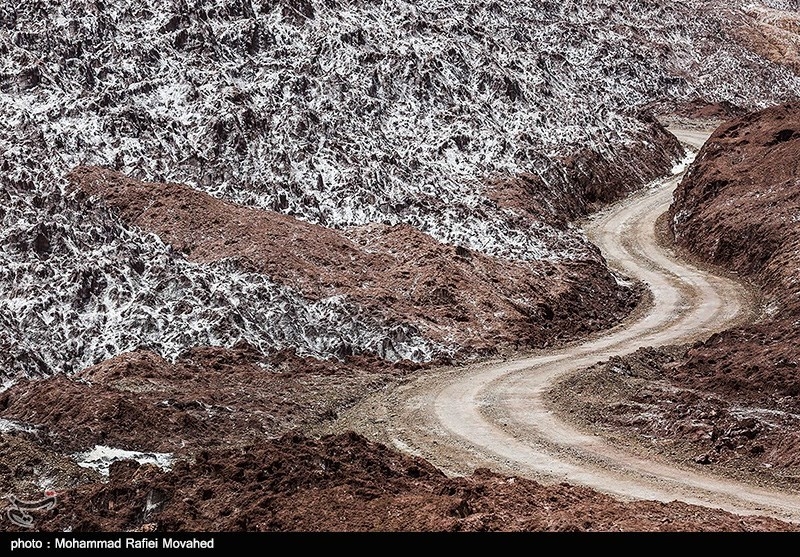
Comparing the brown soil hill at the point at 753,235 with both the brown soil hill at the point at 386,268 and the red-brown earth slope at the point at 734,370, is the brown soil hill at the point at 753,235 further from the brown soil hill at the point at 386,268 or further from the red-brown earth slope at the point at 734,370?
the brown soil hill at the point at 386,268

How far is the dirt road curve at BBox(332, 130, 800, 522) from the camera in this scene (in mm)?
17641

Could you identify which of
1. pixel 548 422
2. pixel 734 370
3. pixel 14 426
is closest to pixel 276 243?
pixel 548 422

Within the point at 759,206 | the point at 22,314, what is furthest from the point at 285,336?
the point at 759,206

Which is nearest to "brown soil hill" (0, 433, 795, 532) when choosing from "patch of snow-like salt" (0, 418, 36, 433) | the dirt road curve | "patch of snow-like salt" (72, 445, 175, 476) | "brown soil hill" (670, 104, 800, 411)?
"patch of snow-like salt" (72, 445, 175, 476)

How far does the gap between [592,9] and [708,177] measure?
31.0 meters

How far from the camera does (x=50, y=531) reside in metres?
13.9
